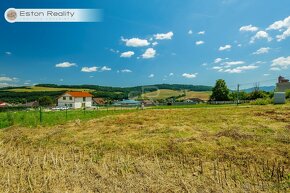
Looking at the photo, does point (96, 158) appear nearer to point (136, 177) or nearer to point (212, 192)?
point (136, 177)

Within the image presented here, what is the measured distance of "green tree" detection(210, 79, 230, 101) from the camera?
191 ft

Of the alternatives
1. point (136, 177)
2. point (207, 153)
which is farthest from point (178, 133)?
point (136, 177)

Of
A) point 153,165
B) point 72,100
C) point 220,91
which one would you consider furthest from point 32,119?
point 220,91

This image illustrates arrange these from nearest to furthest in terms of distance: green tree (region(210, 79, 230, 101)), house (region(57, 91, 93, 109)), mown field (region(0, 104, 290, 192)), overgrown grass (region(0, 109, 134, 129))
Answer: mown field (region(0, 104, 290, 192)), overgrown grass (region(0, 109, 134, 129)), green tree (region(210, 79, 230, 101)), house (region(57, 91, 93, 109))

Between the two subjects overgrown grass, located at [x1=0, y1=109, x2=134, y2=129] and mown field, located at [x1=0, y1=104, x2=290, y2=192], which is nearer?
mown field, located at [x1=0, y1=104, x2=290, y2=192]

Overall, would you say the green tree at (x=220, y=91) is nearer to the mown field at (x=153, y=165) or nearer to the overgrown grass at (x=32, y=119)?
the overgrown grass at (x=32, y=119)

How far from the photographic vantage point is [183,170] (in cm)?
479

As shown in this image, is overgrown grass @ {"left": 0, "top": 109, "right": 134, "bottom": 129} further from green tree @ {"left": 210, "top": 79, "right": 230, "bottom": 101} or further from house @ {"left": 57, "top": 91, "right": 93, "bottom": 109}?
green tree @ {"left": 210, "top": 79, "right": 230, "bottom": 101}

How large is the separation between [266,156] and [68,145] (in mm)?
5521

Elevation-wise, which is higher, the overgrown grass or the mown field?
the mown field

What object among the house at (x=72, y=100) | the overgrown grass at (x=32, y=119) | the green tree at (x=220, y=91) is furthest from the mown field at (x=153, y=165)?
the house at (x=72, y=100)

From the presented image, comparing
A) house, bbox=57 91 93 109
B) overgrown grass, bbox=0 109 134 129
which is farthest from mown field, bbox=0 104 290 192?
house, bbox=57 91 93 109

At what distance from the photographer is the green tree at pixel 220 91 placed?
58.2 m

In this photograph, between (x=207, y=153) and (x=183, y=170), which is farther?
(x=207, y=153)
